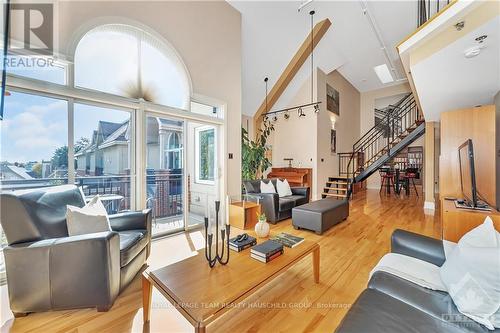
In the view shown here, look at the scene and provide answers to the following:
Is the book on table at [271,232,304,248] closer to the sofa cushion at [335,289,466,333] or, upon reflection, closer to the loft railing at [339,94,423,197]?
the sofa cushion at [335,289,466,333]

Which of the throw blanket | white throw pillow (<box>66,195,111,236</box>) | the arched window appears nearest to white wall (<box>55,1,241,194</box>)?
the arched window

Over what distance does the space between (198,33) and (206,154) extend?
86.0 inches

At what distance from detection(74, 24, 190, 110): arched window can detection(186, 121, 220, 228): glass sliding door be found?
2.51 feet

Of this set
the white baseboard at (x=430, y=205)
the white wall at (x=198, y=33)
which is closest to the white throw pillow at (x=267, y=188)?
the white wall at (x=198, y=33)

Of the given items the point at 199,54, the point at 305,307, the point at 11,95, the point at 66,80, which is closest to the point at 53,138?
the point at 11,95

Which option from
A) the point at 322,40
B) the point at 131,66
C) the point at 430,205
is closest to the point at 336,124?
the point at 322,40

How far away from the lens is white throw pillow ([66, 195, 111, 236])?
1.82 meters

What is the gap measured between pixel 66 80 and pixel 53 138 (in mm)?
694

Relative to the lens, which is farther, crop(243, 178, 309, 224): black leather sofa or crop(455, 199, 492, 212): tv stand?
crop(243, 178, 309, 224): black leather sofa

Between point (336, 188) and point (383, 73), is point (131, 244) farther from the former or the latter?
Result: point (383, 73)

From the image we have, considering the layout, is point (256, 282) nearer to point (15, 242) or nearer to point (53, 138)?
point (15, 242)

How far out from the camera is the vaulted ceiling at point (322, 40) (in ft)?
14.8

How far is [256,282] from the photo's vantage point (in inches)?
56.7

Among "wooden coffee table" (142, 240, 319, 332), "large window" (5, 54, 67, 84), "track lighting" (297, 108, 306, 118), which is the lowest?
"wooden coffee table" (142, 240, 319, 332)
